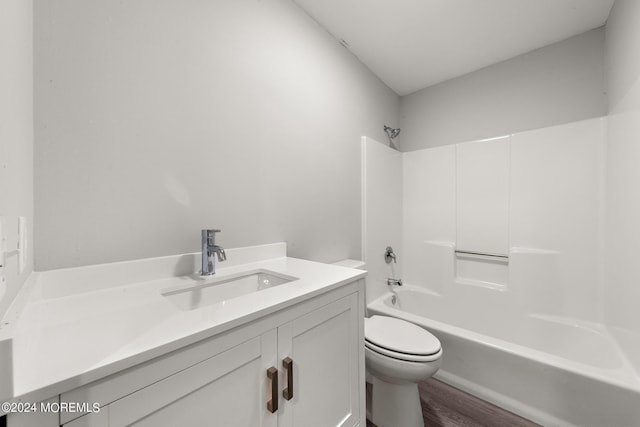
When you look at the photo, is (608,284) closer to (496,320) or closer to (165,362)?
(496,320)

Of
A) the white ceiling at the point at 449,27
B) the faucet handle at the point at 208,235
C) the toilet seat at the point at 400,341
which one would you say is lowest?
the toilet seat at the point at 400,341

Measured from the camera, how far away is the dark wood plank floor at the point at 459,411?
4.38ft

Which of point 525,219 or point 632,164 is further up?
point 632,164

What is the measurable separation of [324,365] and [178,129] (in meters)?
1.04

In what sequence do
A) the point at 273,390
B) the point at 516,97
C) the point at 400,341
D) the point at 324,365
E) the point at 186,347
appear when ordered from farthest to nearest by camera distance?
the point at 516,97, the point at 400,341, the point at 324,365, the point at 273,390, the point at 186,347

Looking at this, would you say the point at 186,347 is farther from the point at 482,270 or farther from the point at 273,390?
the point at 482,270

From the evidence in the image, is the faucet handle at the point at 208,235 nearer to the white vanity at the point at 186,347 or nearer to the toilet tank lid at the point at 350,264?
the white vanity at the point at 186,347

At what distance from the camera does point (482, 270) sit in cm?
205

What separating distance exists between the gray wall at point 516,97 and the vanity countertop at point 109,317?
1.99m

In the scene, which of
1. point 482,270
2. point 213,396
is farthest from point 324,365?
point 482,270

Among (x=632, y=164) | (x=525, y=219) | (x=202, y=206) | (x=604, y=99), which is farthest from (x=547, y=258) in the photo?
(x=202, y=206)

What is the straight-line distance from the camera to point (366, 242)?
1953 mm

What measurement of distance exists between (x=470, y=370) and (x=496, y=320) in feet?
2.18

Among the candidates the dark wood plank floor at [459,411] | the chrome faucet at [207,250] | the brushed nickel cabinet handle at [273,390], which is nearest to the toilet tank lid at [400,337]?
the dark wood plank floor at [459,411]
